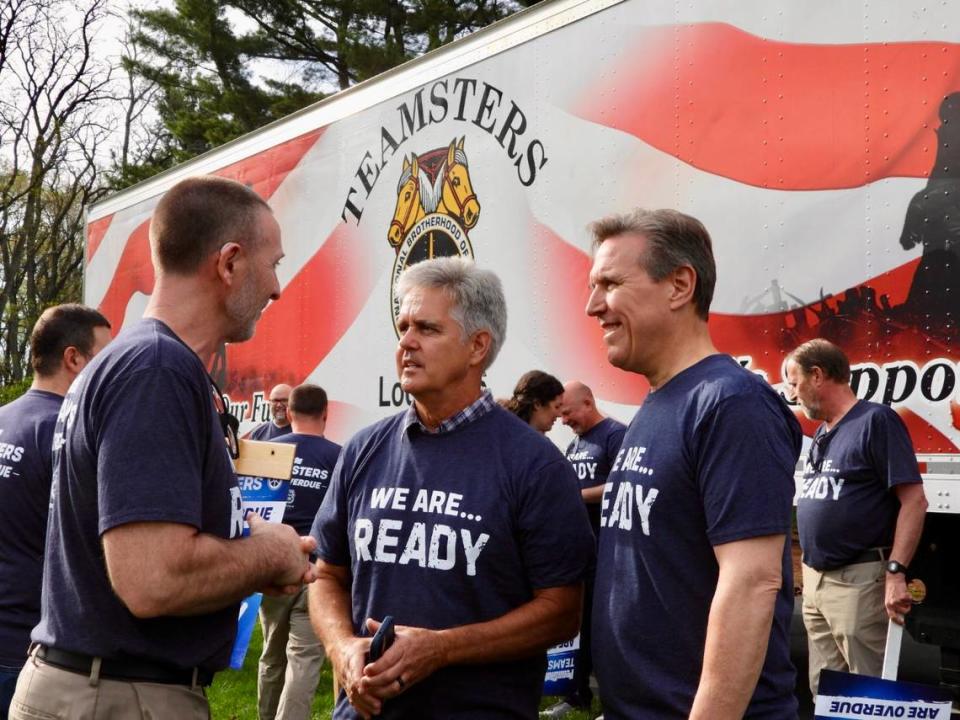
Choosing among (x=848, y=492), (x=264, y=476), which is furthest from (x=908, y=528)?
(x=264, y=476)

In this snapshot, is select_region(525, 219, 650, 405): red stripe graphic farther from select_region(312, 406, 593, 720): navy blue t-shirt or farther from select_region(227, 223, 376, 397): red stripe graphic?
select_region(312, 406, 593, 720): navy blue t-shirt

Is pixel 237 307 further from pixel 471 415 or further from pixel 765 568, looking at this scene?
pixel 765 568

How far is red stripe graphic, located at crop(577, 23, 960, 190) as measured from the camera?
3758mm

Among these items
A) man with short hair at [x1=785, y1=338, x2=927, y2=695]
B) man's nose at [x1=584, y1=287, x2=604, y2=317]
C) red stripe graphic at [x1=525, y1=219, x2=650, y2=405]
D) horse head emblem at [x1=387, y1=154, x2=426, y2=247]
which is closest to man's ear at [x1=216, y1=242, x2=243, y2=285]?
man's nose at [x1=584, y1=287, x2=604, y2=317]

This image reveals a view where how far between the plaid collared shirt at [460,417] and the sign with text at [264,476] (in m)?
0.33

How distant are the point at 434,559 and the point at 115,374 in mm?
853

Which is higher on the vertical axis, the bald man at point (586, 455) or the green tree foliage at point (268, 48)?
the green tree foliage at point (268, 48)

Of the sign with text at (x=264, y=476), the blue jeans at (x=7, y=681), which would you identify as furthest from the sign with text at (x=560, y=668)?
the sign with text at (x=264, y=476)

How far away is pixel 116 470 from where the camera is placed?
6.43 ft

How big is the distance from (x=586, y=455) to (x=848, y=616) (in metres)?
1.61

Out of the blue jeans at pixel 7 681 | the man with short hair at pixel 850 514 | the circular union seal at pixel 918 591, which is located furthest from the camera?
the circular union seal at pixel 918 591

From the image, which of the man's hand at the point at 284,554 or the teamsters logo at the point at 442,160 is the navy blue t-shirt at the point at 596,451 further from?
the man's hand at the point at 284,554

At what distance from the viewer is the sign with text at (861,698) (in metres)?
3.04

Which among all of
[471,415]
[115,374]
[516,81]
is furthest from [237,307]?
[516,81]
